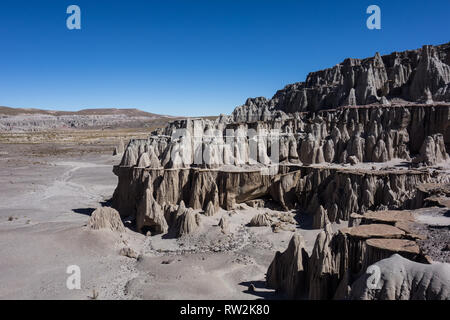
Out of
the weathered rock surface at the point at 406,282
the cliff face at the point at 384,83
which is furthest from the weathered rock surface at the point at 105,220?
the cliff face at the point at 384,83

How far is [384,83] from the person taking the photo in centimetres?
5209

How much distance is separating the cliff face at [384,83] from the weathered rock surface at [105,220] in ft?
127

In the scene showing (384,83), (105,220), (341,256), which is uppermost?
(384,83)

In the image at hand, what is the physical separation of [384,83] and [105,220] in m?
50.4

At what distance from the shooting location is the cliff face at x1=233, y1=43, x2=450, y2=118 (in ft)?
142

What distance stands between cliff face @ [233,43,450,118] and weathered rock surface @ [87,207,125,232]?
38726 mm

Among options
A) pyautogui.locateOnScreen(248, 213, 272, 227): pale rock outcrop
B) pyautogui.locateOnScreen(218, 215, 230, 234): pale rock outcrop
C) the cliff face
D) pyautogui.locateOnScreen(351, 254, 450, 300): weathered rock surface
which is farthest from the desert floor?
the cliff face

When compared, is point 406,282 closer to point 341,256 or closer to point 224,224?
point 341,256

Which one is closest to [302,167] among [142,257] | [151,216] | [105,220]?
[151,216]

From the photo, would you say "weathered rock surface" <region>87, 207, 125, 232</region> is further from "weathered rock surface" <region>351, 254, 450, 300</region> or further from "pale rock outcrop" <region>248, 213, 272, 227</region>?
"weathered rock surface" <region>351, 254, 450, 300</region>

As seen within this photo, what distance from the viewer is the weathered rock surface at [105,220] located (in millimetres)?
21059

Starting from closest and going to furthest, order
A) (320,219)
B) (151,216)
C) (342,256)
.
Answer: (342,256), (320,219), (151,216)

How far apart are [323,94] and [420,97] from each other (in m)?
20.2
